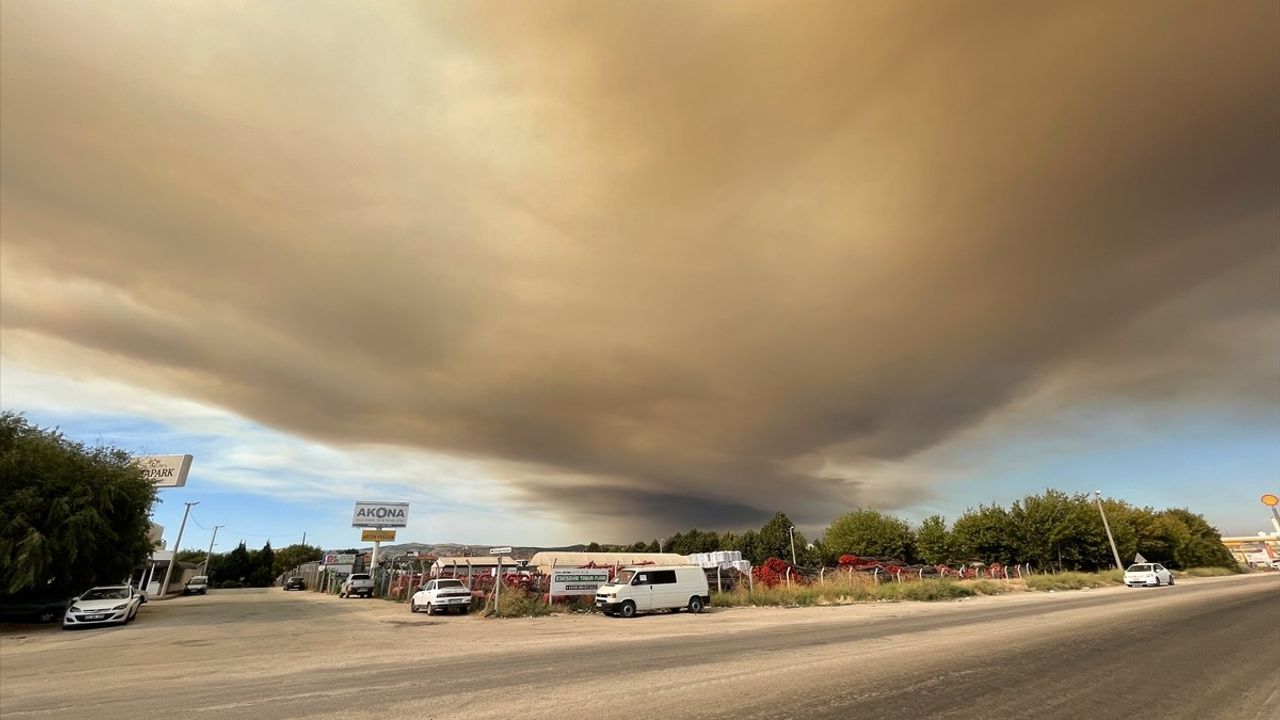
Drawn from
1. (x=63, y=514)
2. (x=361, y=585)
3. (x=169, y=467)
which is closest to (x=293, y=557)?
(x=169, y=467)

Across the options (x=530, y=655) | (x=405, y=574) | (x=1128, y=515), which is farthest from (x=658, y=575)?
(x=1128, y=515)

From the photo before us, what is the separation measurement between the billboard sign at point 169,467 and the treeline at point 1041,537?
80.2m

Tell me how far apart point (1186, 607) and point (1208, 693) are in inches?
731

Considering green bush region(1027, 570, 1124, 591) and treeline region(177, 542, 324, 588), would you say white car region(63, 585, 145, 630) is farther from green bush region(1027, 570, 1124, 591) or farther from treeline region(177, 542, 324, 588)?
treeline region(177, 542, 324, 588)

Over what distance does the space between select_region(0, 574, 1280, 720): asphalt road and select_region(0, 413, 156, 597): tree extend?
6905 mm

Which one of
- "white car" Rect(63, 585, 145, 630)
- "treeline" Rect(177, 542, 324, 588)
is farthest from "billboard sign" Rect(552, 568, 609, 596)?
"treeline" Rect(177, 542, 324, 588)

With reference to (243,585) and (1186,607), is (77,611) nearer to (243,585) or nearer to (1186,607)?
(1186,607)

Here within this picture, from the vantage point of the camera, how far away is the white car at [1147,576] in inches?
1602

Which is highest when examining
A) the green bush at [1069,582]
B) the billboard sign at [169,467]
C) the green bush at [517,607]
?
the billboard sign at [169,467]

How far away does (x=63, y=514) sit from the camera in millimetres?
25500

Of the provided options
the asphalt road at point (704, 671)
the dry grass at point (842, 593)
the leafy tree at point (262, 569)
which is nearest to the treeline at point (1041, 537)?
the dry grass at point (842, 593)

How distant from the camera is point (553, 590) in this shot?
28234 millimetres

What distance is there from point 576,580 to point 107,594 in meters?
22.4

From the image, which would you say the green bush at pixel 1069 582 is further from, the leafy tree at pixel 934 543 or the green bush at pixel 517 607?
the green bush at pixel 517 607
